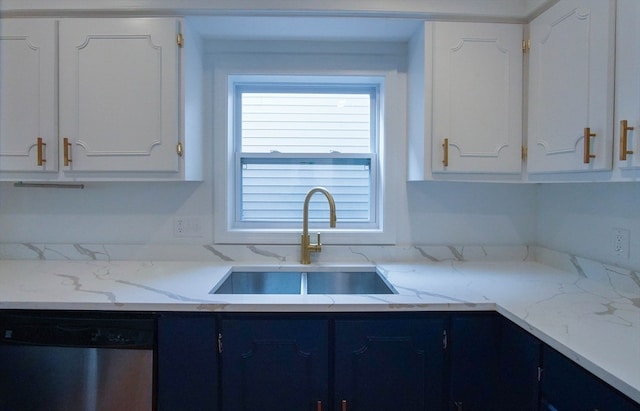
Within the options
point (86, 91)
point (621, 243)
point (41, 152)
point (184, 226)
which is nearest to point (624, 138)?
point (621, 243)

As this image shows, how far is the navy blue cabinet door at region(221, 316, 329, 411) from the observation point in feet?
4.02

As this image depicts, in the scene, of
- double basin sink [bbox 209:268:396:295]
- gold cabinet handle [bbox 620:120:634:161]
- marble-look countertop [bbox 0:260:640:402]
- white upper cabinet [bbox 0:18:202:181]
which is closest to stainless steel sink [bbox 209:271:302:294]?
double basin sink [bbox 209:268:396:295]

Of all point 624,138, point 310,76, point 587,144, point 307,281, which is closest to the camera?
point 624,138

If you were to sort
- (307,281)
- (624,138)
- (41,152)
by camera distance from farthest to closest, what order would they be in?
(307,281) < (41,152) < (624,138)

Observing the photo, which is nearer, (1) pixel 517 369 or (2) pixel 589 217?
(1) pixel 517 369

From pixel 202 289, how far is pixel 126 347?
0.31m

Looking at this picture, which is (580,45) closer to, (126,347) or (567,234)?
(567,234)

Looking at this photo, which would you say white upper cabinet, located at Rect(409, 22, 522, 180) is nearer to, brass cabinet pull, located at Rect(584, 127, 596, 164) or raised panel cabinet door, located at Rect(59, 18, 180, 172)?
brass cabinet pull, located at Rect(584, 127, 596, 164)

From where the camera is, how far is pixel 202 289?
1382 millimetres

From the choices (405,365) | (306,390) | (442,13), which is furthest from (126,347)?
(442,13)

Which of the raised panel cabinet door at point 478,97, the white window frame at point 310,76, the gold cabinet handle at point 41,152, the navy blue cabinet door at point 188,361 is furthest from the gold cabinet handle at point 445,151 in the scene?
the gold cabinet handle at point 41,152

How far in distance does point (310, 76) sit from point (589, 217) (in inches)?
58.3

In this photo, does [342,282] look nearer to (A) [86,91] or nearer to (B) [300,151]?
(B) [300,151]

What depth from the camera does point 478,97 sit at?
5.16ft
